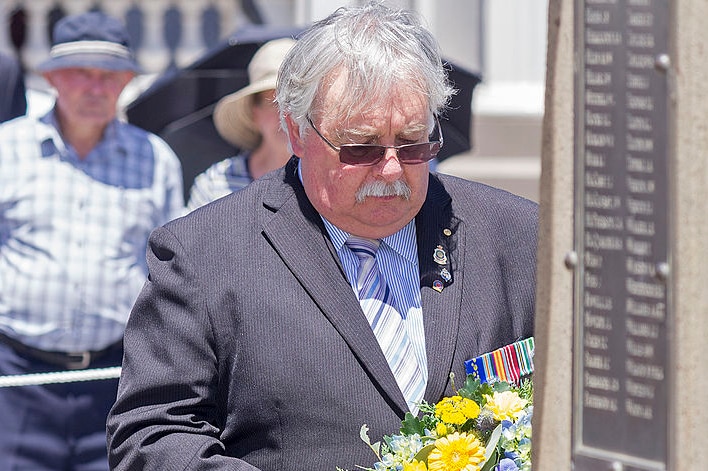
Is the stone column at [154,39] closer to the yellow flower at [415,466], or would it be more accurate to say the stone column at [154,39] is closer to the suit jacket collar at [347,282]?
the suit jacket collar at [347,282]

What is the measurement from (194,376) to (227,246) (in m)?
0.33

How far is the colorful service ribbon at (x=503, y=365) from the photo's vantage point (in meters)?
2.91

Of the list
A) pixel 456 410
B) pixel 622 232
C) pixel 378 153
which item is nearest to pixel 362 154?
pixel 378 153

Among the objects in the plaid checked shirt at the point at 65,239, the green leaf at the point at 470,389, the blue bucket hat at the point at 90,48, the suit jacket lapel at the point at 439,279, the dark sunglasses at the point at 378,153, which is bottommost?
the plaid checked shirt at the point at 65,239

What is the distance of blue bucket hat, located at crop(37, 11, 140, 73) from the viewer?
592 cm

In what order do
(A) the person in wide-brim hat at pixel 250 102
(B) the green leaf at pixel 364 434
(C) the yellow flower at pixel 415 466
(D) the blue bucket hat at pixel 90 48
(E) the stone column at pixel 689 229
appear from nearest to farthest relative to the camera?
(E) the stone column at pixel 689 229 → (C) the yellow flower at pixel 415 466 → (B) the green leaf at pixel 364 434 → (A) the person in wide-brim hat at pixel 250 102 → (D) the blue bucket hat at pixel 90 48

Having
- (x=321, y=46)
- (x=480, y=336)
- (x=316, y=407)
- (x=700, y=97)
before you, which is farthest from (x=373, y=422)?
(x=700, y=97)

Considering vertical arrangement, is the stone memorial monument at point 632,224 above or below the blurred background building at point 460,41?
above

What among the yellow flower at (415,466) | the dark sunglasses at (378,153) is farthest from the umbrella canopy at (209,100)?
the yellow flower at (415,466)

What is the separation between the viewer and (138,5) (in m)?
9.91

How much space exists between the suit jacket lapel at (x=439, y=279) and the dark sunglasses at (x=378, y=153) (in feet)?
0.87

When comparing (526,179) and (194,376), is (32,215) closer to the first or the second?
(194,376)

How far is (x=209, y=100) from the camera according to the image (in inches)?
259

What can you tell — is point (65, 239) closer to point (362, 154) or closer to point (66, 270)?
point (66, 270)
